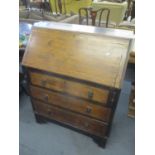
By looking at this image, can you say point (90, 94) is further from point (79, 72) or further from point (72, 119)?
point (72, 119)

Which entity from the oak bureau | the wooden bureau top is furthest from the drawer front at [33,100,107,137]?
the wooden bureau top

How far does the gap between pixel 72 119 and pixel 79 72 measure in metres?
0.55

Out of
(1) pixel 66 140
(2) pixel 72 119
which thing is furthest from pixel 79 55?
(1) pixel 66 140

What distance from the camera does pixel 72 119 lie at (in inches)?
62.2

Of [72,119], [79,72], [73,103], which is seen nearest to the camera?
[79,72]

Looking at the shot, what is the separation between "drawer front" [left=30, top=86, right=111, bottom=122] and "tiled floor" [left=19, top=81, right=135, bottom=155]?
0.40 meters

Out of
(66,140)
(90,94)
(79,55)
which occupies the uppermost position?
(79,55)

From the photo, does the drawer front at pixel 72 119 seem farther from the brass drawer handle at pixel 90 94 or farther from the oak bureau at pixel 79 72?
the brass drawer handle at pixel 90 94

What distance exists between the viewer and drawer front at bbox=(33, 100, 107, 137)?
1.47 metres

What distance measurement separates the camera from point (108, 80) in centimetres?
118

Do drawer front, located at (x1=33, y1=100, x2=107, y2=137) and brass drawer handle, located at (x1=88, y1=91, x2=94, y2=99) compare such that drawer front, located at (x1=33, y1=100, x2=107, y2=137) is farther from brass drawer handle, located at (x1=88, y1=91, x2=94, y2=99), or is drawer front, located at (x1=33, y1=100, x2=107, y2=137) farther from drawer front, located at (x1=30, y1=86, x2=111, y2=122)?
brass drawer handle, located at (x1=88, y1=91, x2=94, y2=99)

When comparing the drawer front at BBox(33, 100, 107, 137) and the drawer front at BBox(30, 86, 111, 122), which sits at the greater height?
the drawer front at BBox(30, 86, 111, 122)
